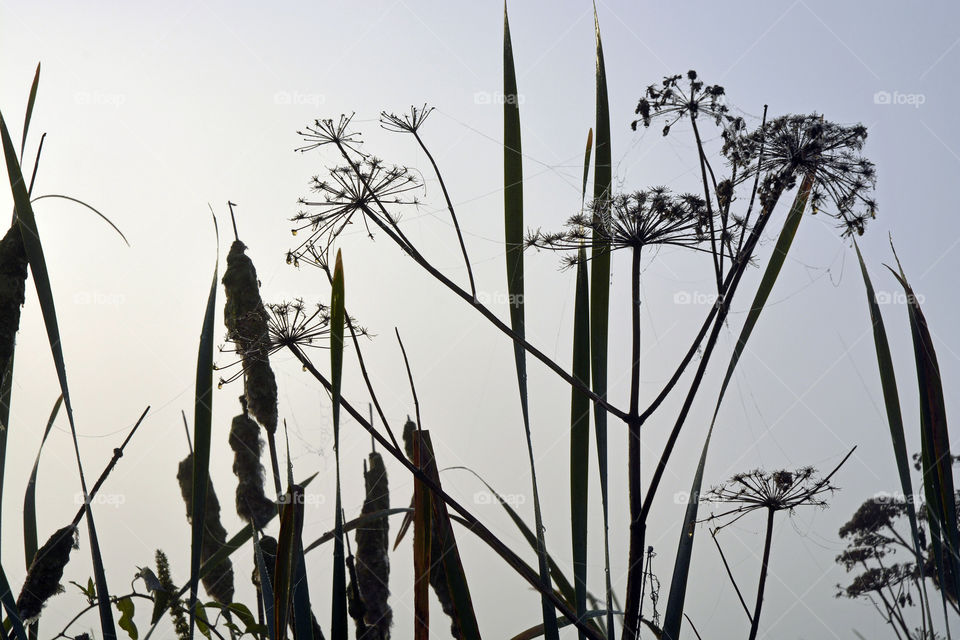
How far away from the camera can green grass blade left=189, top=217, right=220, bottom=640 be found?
195 cm

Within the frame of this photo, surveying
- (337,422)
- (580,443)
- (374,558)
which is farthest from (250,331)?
(374,558)

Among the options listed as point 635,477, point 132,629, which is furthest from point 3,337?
point 635,477

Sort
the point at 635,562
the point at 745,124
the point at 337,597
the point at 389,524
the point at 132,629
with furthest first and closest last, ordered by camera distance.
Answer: the point at 389,524, the point at 132,629, the point at 745,124, the point at 337,597, the point at 635,562

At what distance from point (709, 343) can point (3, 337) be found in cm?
185

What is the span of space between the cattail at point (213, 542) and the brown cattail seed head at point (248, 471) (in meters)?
0.15

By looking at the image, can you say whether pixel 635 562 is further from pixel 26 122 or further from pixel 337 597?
pixel 26 122

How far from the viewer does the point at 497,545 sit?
189 cm

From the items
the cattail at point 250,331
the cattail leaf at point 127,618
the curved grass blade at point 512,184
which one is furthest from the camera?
the cattail leaf at point 127,618

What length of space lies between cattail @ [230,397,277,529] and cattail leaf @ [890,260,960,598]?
229 cm

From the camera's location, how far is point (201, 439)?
6.61 feet

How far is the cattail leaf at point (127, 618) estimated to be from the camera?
9.40ft

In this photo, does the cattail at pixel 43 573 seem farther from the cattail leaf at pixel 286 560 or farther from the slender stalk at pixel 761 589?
the slender stalk at pixel 761 589

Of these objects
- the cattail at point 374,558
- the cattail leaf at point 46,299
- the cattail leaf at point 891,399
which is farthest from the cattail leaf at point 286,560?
the cattail leaf at point 891,399

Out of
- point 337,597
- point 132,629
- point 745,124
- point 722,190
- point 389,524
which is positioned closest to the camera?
point 337,597
